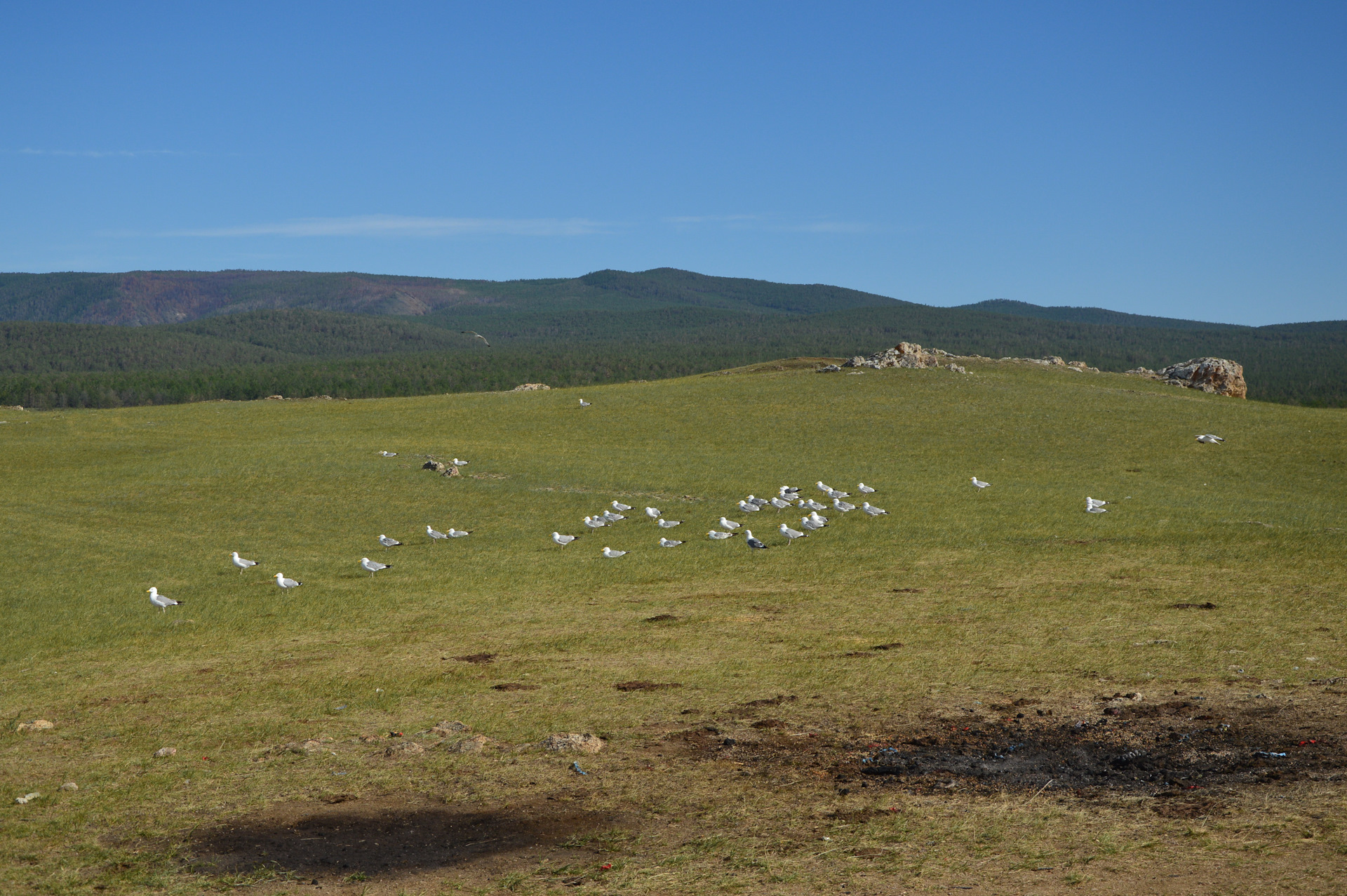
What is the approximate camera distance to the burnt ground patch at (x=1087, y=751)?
10.4 m

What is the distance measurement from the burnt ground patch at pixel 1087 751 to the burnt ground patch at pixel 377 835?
2.47 metres

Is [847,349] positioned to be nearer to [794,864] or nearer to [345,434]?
[345,434]

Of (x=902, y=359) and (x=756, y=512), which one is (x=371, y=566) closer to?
(x=756, y=512)

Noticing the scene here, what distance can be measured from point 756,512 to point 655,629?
12.6 metres

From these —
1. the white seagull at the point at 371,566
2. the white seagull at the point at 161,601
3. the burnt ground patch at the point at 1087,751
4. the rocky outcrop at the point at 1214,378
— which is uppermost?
the rocky outcrop at the point at 1214,378

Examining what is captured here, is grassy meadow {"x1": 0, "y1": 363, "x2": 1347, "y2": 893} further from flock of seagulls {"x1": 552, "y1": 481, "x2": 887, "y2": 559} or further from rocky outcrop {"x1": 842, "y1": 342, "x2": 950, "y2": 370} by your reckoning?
rocky outcrop {"x1": 842, "y1": 342, "x2": 950, "y2": 370}

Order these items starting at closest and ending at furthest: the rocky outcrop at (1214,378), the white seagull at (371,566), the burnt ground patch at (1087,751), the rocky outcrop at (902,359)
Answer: the burnt ground patch at (1087,751) → the white seagull at (371,566) → the rocky outcrop at (902,359) → the rocky outcrop at (1214,378)

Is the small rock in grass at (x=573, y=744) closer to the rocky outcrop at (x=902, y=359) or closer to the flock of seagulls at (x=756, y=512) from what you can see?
the flock of seagulls at (x=756, y=512)

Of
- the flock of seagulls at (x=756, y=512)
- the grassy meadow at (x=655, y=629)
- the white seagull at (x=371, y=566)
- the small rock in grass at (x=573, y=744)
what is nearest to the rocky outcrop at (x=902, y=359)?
the grassy meadow at (x=655, y=629)

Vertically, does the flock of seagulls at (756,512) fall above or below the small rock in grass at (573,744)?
above

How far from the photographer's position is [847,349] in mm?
183000

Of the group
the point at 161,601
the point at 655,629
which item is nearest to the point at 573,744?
the point at 655,629

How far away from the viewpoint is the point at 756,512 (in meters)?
30.6

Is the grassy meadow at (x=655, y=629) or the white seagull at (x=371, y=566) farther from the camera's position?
the white seagull at (x=371, y=566)
